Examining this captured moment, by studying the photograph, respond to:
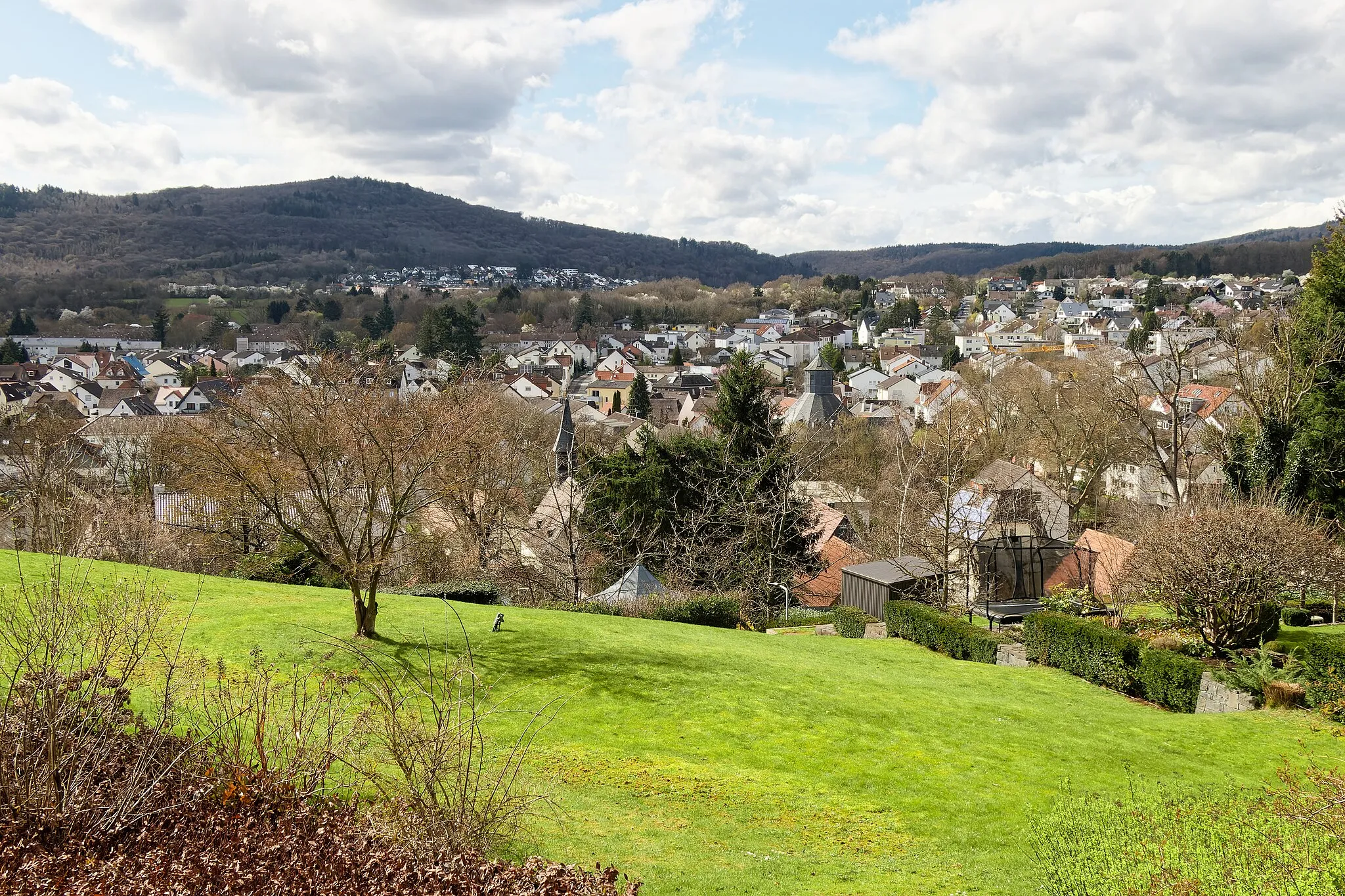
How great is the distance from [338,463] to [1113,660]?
15.3 meters

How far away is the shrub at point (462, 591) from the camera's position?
864 inches

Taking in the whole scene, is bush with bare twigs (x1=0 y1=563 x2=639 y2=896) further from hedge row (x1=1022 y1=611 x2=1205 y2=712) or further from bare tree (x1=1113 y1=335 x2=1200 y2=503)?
bare tree (x1=1113 y1=335 x2=1200 y2=503)

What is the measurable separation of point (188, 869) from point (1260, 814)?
32.6 feet

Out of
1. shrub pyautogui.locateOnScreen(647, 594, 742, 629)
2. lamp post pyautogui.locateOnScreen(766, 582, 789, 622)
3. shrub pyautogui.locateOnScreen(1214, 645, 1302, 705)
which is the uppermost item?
shrub pyautogui.locateOnScreen(1214, 645, 1302, 705)

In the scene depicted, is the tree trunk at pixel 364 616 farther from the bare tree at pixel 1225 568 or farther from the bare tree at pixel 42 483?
the bare tree at pixel 42 483

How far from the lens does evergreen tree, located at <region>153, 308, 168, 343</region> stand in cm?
11988

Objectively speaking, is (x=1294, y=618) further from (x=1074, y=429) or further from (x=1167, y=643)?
(x=1074, y=429)

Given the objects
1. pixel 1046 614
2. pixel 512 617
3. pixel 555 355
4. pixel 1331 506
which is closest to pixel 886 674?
pixel 1046 614

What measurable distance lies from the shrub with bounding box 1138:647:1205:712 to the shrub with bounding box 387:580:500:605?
14.7m

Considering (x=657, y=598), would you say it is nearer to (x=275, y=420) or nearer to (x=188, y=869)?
(x=275, y=420)

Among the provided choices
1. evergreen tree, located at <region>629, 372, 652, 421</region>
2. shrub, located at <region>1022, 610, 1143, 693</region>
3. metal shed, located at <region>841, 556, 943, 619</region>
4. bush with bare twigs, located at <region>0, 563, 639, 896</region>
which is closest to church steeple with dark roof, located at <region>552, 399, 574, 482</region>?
metal shed, located at <region>841, 556, 943, 619</region>

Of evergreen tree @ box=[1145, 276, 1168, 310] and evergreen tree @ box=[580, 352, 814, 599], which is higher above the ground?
evergreen tree @ box=[1145, 276, 1168, 310]

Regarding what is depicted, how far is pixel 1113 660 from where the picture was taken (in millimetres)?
16344

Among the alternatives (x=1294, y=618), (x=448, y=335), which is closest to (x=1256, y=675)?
(x=1294, y=618)
